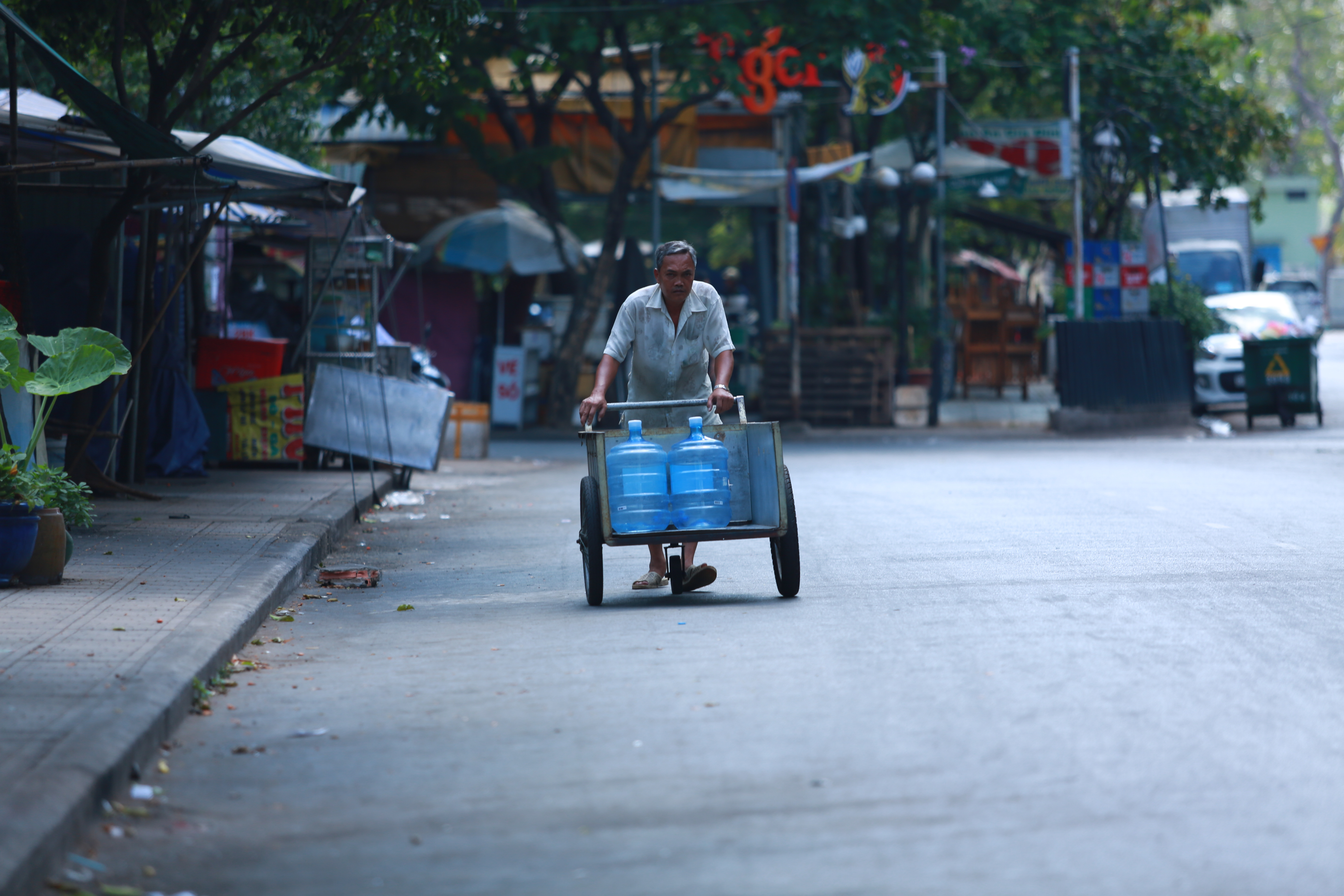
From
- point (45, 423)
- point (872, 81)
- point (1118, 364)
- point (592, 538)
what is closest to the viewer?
point (592, 538)

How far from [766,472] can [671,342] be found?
868mm

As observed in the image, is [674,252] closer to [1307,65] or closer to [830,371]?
[830,371]

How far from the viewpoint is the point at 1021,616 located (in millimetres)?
6852

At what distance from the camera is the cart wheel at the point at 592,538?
7367 millimetres

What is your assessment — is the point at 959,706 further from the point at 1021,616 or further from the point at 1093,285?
the point at 1093,285

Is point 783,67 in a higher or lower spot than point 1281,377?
higher

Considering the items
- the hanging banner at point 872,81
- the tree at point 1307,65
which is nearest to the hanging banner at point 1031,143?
→ the hanging banner at point 872,81

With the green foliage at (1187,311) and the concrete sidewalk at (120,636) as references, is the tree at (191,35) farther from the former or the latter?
the green foliage at (1187,311)

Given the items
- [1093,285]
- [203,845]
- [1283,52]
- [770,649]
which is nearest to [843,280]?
[1093,285]

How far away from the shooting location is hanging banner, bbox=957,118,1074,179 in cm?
2286

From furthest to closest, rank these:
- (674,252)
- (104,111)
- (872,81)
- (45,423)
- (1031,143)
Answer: (1031,143), (872,81), (104,111), (45,423), (674,252)

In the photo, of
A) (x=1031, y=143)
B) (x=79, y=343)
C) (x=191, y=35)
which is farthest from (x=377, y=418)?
(x=1031, y=143)

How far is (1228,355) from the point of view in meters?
23.0

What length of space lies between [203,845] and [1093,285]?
67.7 feet
